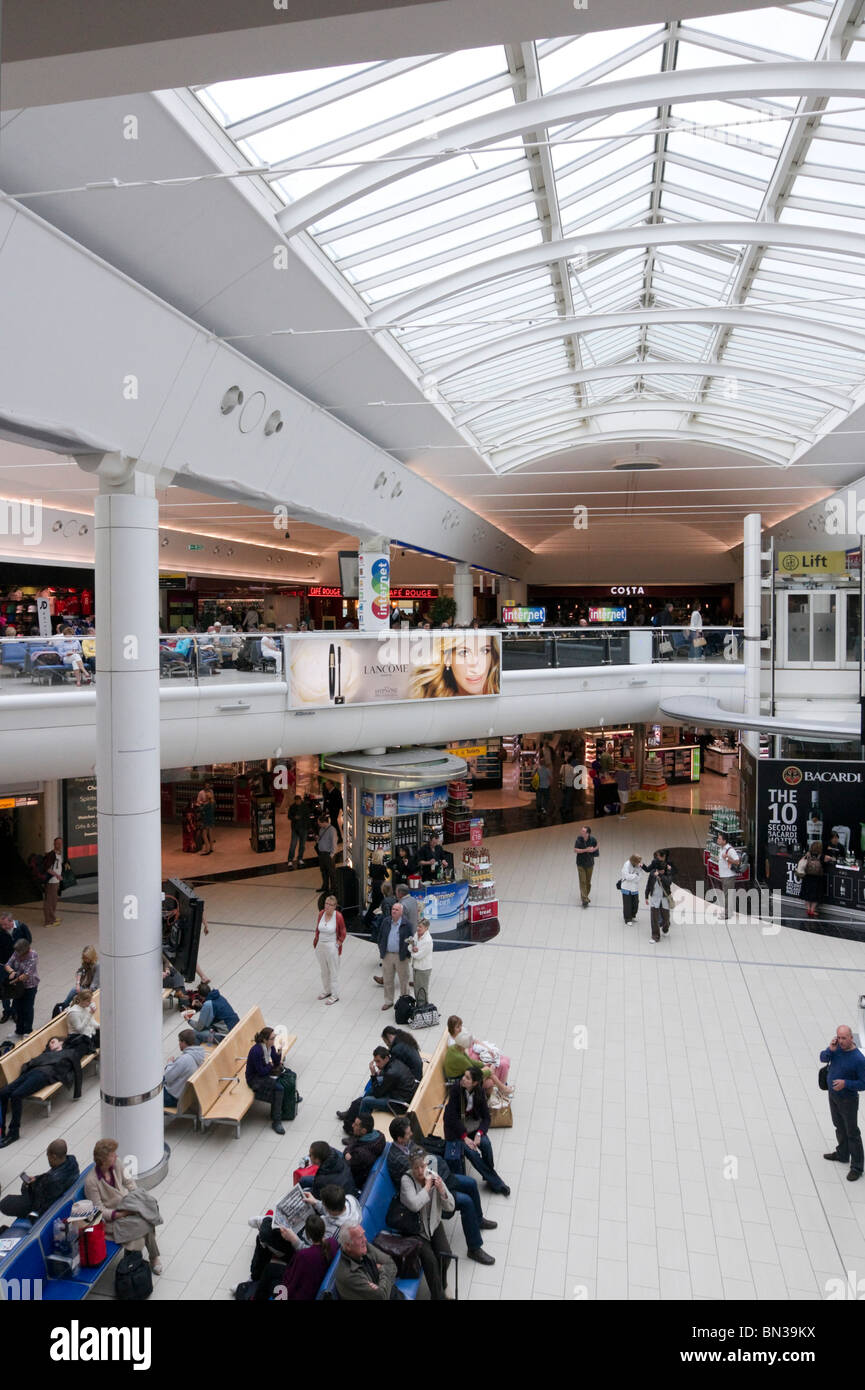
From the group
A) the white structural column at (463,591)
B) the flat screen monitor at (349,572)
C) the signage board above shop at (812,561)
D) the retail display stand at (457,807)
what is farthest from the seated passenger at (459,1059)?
the white structural column at (463,591)

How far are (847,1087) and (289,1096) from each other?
17.0 ft

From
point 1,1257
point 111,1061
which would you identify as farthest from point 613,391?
point 1,1257

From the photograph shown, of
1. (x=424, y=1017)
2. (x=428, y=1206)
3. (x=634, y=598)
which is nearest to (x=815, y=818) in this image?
(x=424, y=1017)

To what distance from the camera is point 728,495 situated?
2827 centimetres

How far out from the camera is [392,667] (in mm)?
16688

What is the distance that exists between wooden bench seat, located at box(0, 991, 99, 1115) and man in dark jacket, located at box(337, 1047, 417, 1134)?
120 inches

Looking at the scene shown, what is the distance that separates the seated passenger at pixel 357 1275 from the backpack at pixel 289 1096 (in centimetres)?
324

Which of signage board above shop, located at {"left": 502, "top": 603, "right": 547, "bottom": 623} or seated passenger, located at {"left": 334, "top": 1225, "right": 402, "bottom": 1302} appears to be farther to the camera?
signage board above shop, located at {"left": 502, "top": 603, "right": 547, "bottom": 623}

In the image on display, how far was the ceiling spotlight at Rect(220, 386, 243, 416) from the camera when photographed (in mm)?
10656

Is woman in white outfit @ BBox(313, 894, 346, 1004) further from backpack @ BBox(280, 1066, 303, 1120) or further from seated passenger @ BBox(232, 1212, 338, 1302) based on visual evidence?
seated passenger @ BBox(232, 1212, 338, 1302)

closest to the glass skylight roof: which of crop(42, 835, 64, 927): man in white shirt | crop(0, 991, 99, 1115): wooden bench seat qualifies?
crop(0, 991, 99, 1115): wooden bench seat

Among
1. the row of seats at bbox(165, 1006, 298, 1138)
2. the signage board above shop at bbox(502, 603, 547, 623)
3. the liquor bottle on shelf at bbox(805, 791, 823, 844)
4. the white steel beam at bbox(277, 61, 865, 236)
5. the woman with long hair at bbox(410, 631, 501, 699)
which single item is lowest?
the row of seats at bbox(165, 1006, 298, 1138)

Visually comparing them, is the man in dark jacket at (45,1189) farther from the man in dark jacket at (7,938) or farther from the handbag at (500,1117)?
the man in dark jacket at (7,938)
